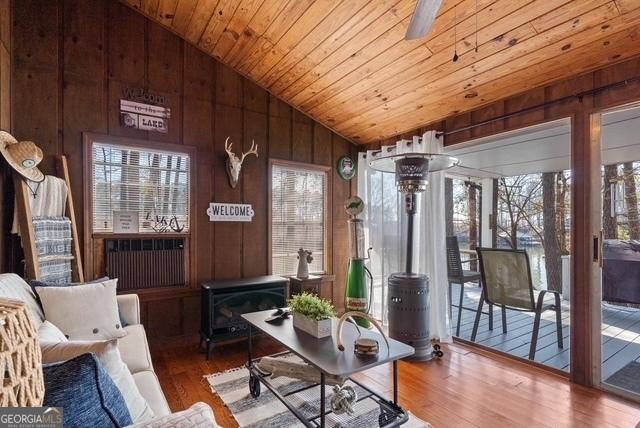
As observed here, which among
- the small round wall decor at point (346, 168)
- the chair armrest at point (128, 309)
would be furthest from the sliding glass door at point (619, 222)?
the chair armrest at point (128, 309)

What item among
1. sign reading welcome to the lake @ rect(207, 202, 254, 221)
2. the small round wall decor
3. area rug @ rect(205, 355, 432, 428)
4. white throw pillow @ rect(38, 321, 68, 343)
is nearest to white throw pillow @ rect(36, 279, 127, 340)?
white throw pillow @ rect(38, 321, 68, 343)

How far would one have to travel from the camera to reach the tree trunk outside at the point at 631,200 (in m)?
2.38

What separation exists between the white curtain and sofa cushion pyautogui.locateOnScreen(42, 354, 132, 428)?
9.39 ft

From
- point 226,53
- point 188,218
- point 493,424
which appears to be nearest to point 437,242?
point 493,424

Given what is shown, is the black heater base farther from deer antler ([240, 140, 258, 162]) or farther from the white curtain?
deer antler ([240, 140, 258, 162])

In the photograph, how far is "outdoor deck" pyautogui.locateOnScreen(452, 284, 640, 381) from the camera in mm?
2672

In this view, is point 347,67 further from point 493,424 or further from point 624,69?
point 493,424

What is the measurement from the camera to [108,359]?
120 cm

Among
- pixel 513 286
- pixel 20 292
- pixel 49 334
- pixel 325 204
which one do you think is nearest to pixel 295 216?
pixel 325 204

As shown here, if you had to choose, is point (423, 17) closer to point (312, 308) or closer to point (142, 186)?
point (312, 308)

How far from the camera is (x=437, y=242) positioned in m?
3.26

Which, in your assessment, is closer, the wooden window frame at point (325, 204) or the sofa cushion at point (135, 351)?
the sofa cushion at point (135, 351)

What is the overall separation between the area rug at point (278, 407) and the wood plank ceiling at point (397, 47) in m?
2.53

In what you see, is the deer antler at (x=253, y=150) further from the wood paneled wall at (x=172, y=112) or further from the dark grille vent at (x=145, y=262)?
the dark grille vent at (x=145, y=262)
